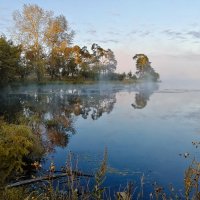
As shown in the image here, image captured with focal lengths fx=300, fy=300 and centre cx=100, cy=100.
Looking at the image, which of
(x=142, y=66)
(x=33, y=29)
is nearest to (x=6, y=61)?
(x=33, y=29)

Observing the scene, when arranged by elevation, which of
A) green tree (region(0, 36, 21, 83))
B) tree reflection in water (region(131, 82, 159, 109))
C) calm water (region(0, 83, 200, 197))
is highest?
green tree (region(0, 36, 21, 83))

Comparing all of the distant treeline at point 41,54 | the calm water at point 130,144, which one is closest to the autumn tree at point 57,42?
the distant treeline at point 41,54

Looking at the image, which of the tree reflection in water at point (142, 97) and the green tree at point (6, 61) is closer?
the tree reflection in water at point (142, 97)

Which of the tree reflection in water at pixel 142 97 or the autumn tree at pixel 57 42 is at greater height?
the autumn tree at pixel 57 42

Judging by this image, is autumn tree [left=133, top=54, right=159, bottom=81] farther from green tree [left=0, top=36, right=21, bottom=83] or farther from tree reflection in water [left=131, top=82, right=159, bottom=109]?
green tree [left=0, top=36, right=21, bottom=83]

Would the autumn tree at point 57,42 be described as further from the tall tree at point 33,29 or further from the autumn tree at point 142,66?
Result: the autumn tree at point 142,66

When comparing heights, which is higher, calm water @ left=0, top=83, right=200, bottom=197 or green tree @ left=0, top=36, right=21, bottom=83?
green tree @ left=0, top=36, right=21, bottom=83

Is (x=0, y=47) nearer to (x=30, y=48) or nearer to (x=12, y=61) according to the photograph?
(x=12, y=61)

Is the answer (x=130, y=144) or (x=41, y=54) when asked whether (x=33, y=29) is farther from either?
(x=130, y=144)

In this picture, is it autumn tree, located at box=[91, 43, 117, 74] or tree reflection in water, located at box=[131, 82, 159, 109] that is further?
autumn tree, located at box=[91, 43, 117, 74]

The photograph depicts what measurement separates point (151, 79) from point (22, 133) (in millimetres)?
101835

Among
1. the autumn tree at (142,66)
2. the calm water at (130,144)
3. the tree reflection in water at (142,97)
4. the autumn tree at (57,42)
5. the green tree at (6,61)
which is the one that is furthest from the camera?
the autumn tree at (142,66)

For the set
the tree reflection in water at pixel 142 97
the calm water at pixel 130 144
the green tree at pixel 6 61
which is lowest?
the calm water at pixel 130 144

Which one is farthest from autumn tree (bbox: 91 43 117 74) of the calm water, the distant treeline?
the calm water
